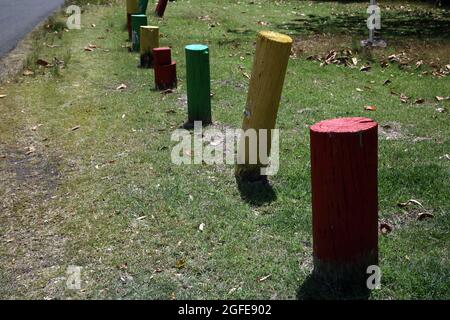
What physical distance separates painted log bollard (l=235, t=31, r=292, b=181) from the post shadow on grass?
0.15 ft

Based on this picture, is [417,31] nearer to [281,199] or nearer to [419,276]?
[281,199]

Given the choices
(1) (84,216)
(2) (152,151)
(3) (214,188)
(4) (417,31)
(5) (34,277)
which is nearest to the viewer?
(5) (34,277)

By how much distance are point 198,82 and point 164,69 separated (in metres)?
1.87

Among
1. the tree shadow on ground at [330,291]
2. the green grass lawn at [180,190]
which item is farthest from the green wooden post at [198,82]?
the tree shadow on ground at [330,291]

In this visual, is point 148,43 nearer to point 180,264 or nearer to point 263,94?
point 263,94

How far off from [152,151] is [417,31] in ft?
26.6

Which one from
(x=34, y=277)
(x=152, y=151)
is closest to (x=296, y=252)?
(x=34, y=277)

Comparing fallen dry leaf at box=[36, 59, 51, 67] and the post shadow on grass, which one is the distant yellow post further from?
the post shadow on grass

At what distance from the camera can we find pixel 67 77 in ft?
31.4

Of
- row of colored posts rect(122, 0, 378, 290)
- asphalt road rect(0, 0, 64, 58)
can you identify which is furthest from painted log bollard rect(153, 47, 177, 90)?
row of colored posts rect(122, 0, 378, 290)

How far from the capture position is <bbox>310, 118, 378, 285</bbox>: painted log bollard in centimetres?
346

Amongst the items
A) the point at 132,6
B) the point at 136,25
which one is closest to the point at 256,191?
the point at 136,25

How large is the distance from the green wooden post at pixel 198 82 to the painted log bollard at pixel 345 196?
3.19m
